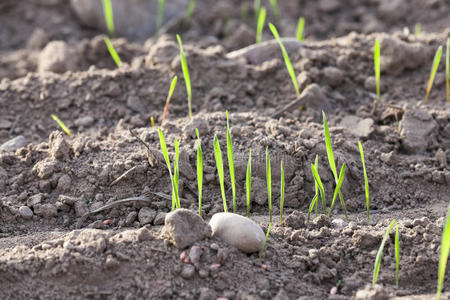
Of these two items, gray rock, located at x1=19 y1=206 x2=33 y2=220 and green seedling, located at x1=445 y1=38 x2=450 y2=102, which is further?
green seedling, located at x1=445 y1=38 x2=450 y2=102

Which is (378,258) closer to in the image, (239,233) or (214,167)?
(239,233)

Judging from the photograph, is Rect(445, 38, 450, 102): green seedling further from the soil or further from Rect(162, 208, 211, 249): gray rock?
Rect(162, 208, 211, 249): gray rock

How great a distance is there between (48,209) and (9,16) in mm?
2683

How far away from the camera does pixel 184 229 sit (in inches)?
71.4

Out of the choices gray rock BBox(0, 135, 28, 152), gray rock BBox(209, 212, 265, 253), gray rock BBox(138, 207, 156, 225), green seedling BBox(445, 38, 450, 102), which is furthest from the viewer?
green seedling BBox(445, 38, 450, 102)

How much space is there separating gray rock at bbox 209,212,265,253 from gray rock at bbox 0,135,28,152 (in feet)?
3.96

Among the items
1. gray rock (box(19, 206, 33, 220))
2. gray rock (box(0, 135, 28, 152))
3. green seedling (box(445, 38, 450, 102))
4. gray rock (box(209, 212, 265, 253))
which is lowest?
gray rock (box(19, 206, 33, 220))

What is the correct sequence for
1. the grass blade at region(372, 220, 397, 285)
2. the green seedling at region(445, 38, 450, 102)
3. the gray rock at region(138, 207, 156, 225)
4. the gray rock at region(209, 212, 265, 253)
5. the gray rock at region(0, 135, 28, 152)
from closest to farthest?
the grass blade at region(372, 220, 397, 285) → the gray rock at region(209, 212, 265, 253) → the gray rock at region(138, 207, 156, 225) → the gray rock at region(0, 135, 28, 152) → the green seedling at region(445, 38, 450, 102)

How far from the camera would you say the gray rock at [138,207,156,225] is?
6.99 feet

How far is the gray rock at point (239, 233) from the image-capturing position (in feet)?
5.98

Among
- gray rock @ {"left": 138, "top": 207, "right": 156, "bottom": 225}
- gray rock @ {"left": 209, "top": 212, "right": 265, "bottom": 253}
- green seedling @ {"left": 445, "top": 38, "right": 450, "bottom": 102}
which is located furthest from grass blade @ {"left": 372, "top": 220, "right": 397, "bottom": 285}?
green seedling @ {"left": 445, "top": 38, "right": 450, "bottom": 102}

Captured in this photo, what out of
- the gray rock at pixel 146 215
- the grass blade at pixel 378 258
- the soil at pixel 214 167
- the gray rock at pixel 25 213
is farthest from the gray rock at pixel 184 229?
the gray rock at pixel 25 213

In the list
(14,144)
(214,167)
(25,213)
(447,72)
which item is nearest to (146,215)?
(214,167)

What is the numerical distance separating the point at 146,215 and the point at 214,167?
0.35 m
